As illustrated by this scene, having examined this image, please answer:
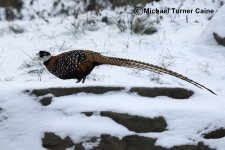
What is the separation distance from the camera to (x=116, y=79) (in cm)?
585

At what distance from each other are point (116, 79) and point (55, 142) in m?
2.02

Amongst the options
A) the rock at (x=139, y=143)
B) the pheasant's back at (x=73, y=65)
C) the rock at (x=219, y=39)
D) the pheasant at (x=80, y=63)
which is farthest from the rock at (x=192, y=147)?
the rock at (x=219, y=39)

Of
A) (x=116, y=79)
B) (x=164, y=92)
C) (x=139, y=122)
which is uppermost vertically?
(x=164, y=92)

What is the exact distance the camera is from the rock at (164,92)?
4242mm

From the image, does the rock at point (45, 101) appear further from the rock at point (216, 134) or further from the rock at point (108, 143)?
the rock at point (216, 134)

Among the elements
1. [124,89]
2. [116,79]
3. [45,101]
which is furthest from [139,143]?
[116,79]

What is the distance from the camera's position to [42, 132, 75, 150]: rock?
3.90 metres

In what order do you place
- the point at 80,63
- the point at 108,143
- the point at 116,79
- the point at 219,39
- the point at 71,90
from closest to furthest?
1. the point at 108,143
2. the point at 71,90
3. the point at 80,63
4. the point at 116,79
5. the point at 219,39

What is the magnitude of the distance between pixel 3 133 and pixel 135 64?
4.24ft

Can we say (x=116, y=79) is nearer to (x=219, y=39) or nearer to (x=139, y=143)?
(x=219, y=39)

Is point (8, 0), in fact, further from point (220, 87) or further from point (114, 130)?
point (114, 130)

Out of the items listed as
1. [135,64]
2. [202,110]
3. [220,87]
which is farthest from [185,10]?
[202,110]

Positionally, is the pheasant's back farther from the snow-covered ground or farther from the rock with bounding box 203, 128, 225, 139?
the rock with bounding box 203, 128, 225, 139

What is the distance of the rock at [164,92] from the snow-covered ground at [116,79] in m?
0.05
